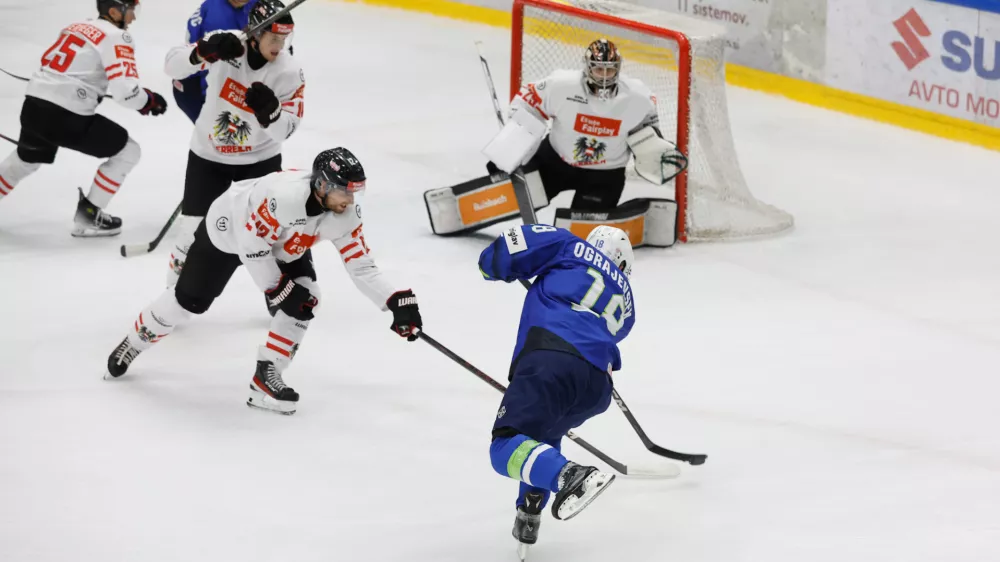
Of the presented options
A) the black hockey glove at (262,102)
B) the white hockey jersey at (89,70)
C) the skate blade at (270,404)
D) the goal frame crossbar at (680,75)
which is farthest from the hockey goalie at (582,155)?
the skate blade at (270,404)

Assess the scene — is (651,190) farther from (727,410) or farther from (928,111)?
(727,410)

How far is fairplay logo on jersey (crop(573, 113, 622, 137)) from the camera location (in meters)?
5.71

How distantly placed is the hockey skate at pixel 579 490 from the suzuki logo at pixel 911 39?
467 cm

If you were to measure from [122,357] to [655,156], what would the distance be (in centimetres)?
237

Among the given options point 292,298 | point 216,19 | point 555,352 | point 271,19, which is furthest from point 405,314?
point 216,19

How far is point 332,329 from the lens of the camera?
5082 mm

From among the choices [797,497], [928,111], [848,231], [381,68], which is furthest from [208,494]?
[381,68]

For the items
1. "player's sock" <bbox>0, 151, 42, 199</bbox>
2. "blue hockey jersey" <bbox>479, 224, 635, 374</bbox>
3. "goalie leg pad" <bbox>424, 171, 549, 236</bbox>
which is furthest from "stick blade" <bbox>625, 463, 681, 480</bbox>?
"player's sock" <bbox>0, 151, 42, 199</bbox>

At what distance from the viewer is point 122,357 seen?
4.49m

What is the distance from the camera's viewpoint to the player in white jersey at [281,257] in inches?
157

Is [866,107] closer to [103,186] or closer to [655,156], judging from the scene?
[655,156]

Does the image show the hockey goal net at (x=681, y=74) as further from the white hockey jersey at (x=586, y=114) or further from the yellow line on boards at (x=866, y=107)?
the yellow line on boards at (x=866, y=107)

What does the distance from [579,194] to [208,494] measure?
2.61m

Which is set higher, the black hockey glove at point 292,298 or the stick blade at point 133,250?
the black hockey glove at point 292,298
